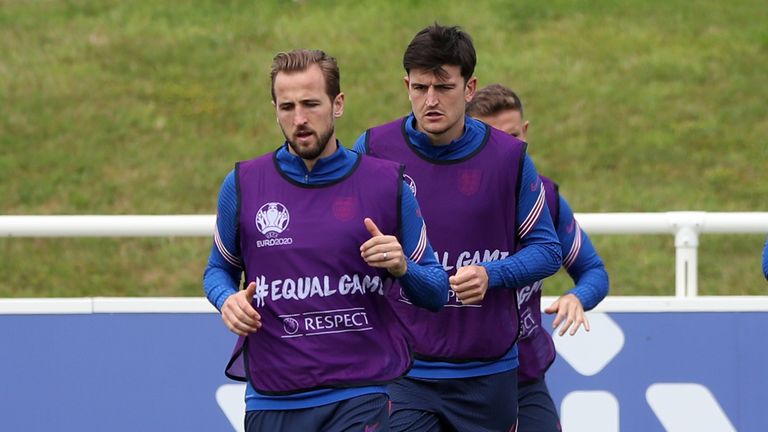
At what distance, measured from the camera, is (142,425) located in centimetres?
702

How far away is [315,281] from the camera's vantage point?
453cm

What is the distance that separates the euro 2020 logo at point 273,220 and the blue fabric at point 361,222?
106mm

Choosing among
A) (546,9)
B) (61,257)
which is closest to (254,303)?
(61,257)

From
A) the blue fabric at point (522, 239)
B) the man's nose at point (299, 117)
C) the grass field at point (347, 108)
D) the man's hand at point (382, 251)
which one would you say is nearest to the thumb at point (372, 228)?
the man's hand at point (382, 251)

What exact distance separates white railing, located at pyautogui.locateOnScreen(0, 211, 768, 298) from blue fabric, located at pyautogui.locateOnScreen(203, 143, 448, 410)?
2.06 metres

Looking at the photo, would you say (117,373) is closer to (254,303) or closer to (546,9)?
(254,303)

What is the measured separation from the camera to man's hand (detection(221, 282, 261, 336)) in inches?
169

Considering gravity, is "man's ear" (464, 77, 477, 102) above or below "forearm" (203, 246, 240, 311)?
above

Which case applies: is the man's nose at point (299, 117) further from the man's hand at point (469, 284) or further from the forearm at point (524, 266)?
the forearm at point (524, 266)

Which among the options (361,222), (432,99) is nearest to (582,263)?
(432,99)

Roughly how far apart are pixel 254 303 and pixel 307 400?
0.35 metres

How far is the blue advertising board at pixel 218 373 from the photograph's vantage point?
6848 mm

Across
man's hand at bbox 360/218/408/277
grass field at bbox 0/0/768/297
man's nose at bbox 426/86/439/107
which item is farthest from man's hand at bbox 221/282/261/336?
grass field at bbox 0/0/768/297

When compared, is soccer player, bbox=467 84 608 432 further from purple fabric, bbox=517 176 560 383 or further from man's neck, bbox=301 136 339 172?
man's neck, bbox=301 136 339 172
